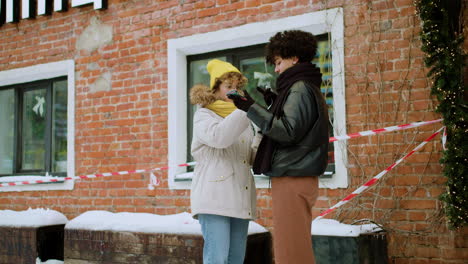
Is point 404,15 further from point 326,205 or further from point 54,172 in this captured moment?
point 54,172

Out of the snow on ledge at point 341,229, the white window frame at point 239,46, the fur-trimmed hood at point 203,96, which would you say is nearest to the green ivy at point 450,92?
the snow on ledge at point 341,229

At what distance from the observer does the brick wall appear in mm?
4105

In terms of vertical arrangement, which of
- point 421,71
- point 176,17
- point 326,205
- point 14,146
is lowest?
point 326,205

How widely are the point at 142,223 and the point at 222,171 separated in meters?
1.82

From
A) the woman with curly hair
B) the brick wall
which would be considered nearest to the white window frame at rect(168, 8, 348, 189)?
the brick wall

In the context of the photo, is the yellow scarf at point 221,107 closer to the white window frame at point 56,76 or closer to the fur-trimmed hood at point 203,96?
the fur-trimmed hood at point 203,96

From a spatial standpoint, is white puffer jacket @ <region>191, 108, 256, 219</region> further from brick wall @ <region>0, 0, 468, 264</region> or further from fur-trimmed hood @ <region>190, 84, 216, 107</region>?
brick wall @ <region>0, 0, 468, 264</region>

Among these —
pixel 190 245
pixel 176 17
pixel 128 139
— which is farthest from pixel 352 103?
pixel 128 139

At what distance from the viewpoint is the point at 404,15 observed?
4250 mm

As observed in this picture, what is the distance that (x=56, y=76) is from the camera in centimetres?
654

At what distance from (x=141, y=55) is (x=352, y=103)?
2502 millimetres

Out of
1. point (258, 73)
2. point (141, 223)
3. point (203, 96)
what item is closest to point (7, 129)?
point (141, 223)

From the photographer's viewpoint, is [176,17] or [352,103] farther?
[176,17]

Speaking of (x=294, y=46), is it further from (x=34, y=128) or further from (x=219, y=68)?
(x=34, y=128)
